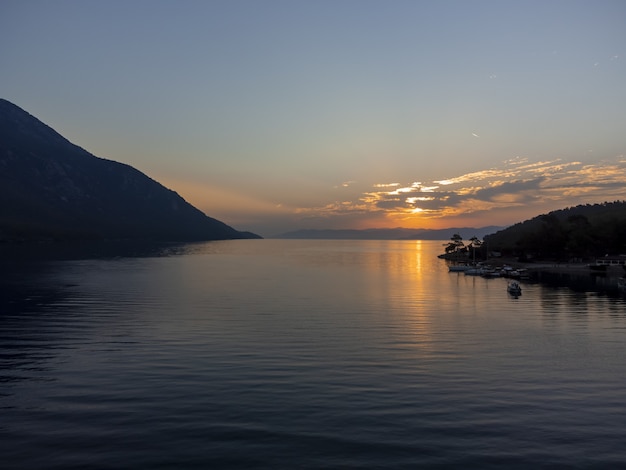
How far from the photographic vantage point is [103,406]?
28281 millimetres

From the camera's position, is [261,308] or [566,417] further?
[261,308]

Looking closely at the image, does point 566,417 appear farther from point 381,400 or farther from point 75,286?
point 75,286

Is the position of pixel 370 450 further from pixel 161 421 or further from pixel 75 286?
pixel 75 286

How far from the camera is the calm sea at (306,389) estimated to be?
22.5 meters

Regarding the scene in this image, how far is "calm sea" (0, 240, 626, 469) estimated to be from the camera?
22.5 metres

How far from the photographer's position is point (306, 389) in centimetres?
3198

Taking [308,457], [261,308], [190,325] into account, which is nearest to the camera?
[308,457]

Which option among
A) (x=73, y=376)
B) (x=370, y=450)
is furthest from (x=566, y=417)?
(x=73, y=376)

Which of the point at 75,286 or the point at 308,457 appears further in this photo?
the point at 75,286

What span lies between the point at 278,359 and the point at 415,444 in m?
19.1

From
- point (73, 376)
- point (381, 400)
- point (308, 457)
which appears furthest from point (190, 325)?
point (308, 457)

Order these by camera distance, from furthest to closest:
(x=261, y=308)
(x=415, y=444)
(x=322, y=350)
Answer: (x=261, y=308), (x=322, y=350), (x=415, y=444)

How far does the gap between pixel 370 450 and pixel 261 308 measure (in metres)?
53.2

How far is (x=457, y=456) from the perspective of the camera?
72.7 feet
